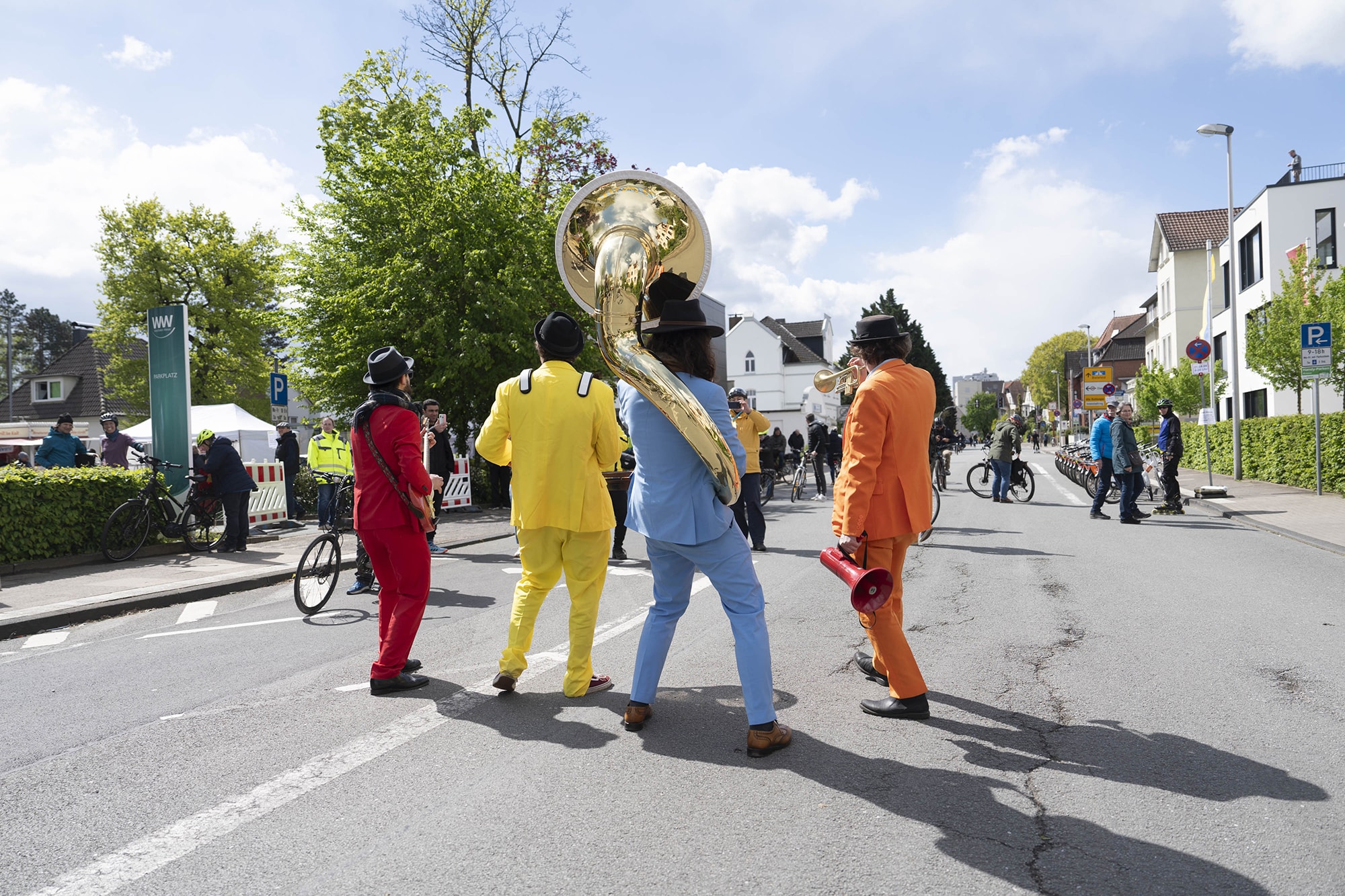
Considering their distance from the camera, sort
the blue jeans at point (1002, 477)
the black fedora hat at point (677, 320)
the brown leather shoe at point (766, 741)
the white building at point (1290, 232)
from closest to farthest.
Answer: the brown leather shoe at point (766, 741) < the black fedora hat at point (677, 320) < the blue jeans at point (1002, 477) < the white building at point (1290, 232)

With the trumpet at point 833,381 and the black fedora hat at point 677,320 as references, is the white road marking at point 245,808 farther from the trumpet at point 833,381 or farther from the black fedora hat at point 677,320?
the trumpet at point 833,381

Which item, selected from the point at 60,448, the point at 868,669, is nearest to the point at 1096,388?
the point at 60,448

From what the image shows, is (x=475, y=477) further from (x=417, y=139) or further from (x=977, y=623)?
(x=977, y=623)

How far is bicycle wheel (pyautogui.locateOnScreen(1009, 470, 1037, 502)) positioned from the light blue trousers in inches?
559

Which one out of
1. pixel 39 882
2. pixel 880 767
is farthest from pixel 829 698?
pixel 39 882

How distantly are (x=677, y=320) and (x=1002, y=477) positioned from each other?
A: 14.5 meters

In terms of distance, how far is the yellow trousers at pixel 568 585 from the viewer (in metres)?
4.53

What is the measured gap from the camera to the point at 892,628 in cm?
402

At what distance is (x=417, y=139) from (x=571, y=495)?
751 inches

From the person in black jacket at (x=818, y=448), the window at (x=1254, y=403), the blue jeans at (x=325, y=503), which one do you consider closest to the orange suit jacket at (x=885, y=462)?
the blue jeans at (x=325, y=503)

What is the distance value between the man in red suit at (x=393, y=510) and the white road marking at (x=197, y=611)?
131 inches

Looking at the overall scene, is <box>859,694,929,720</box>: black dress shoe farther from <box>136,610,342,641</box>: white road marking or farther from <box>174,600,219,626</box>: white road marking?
<box>174,600,219,626</box>: white road marking

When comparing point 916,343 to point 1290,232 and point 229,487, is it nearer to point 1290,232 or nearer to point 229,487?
point 1290,232

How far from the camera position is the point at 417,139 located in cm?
2114
